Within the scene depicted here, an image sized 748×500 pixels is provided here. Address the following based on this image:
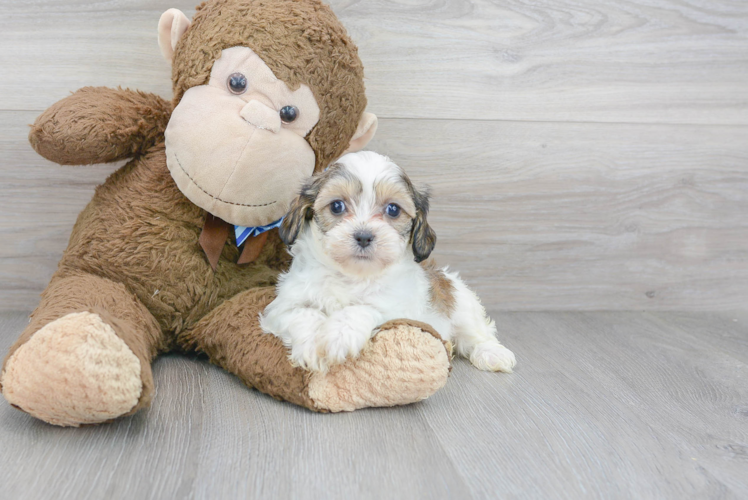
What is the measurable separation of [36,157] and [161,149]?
61 centimetres

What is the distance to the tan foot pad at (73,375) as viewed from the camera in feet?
4.14

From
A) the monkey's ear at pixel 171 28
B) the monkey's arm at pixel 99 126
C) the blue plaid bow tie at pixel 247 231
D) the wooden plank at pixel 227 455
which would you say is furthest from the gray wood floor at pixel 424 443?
the monkey's ear at pixel 171 28

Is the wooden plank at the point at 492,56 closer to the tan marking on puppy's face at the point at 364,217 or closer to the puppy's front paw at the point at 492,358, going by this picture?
the tan marking on puppy's face at the point at 364,217

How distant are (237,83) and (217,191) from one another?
29 cm

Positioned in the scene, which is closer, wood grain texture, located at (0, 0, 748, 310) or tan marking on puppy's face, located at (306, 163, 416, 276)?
tan marking on puppy's face, located at (306, 163, 416, 276)

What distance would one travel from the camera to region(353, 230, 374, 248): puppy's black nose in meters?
1.50

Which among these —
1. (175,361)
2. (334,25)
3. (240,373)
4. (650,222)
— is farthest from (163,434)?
(650,222)

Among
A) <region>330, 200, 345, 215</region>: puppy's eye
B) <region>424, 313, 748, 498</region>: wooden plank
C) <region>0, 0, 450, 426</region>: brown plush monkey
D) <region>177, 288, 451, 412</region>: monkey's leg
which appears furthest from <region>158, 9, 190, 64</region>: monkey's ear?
<region>424, 313, 748, 498</region>: wooden plank

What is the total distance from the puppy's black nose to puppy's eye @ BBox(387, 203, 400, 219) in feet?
0.47

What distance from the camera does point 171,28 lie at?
1.75 m

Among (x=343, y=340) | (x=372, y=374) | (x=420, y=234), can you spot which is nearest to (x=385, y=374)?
(x=372, y=374)

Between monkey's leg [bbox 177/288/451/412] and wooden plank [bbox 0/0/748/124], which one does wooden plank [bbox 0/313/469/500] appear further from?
wooden plank [bbox 0/0/748/124]

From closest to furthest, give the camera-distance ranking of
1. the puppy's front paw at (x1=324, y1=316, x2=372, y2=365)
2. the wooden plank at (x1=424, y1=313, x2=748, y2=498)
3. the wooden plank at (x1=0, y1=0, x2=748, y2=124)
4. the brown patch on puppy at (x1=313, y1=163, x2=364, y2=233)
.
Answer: the wooden plank at (x1=424, y1=313, x2=748, y2=498) → the puppy's front paw at (x1=324, y1=316, x2=372, y2=365) → the brown patch on puppy at (x1=313, y1=163, x2=364, y2=233) → the wooden plank at (x1=0, y1=0, x2=748, y2=124)

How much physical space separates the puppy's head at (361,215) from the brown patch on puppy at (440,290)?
0.55ft
